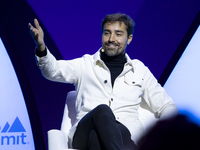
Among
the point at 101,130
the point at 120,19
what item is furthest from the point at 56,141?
the point at 120,19

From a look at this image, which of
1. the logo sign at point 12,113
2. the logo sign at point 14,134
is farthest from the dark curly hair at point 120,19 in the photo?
the logo sign at point 14,134

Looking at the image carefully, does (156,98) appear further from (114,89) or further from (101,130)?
(101,130)

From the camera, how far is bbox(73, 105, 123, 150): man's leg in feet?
4.23

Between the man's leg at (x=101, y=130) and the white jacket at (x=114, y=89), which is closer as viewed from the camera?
the man's leg at (x=101, y=130)

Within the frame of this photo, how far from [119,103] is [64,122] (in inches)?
16.1

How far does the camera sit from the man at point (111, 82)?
1.62 metres

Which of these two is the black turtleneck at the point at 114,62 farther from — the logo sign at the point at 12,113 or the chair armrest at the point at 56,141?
the logo sign at the point at 12,113

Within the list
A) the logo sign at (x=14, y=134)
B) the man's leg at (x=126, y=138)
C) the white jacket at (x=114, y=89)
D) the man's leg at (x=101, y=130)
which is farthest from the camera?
the logo sign at (x=14, y=134)

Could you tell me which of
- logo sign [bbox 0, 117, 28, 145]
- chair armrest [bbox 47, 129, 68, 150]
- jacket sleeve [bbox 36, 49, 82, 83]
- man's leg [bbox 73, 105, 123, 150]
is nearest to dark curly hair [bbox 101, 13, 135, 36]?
jacket sleeve [bbox 36, 49, 82, 83]

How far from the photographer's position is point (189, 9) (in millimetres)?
2668

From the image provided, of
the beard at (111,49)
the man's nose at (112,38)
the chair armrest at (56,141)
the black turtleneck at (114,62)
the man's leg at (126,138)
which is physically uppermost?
the man's nose at (112,38)

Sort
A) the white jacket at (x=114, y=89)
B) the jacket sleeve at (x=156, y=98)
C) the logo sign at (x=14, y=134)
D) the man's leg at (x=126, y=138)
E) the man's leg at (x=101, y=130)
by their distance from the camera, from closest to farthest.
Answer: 1. the man's leg at (x=101, y=130)
2. the man's leg at (x=126, y=138)
3. the white jacket at (x=114, y=89)
4. the jacket sleeve at (x=156, y=98)
5. the logo sign at (x=14, y=134)

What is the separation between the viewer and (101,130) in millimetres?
1354

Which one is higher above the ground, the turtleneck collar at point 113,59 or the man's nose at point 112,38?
the man's nose at point 112,38
